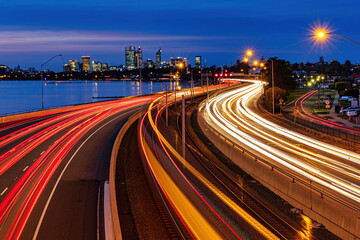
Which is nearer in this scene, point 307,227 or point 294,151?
point 307,227

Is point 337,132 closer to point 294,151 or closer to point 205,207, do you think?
point 294,151

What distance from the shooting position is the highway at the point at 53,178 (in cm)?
1590

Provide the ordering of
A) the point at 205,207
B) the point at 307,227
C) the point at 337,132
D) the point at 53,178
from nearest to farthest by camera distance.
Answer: the point at 205,207 → the point at 307,227 → the point at 53,178 → the point at 337,132

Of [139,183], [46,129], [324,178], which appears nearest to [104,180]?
[139,183]

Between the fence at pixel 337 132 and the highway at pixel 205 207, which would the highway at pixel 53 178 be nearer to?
the highway at pixel 205 207

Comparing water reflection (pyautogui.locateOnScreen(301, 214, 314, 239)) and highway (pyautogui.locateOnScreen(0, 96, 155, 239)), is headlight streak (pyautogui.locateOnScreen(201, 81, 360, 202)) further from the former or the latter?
highway (pyautogui.locateOnScreen(0, 96, 155, 239))

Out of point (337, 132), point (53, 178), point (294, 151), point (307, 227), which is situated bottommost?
point (307, 227)

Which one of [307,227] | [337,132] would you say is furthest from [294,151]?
[307,227]

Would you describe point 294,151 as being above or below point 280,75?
below

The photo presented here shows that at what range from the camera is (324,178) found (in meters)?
21.8

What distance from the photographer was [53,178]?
2372cm

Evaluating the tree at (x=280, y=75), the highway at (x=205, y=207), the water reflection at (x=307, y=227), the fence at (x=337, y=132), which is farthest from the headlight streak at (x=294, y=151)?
the tree at (x=280, y=75)

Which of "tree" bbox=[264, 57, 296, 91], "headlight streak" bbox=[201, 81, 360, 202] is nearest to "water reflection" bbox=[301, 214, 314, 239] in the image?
"headlight streak" bbox=[201, 81, 360, 202]

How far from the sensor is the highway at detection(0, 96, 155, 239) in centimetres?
1590
